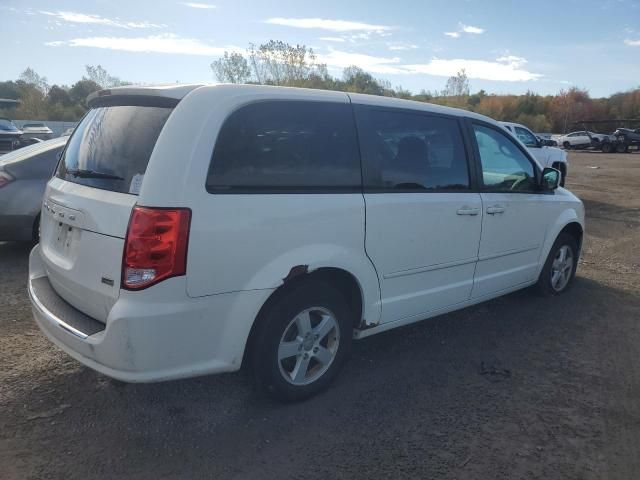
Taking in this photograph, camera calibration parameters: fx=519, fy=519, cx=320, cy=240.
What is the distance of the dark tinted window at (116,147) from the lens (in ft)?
8.87

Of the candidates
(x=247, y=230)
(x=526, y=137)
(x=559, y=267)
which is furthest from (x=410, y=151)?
(x=526, y=137)

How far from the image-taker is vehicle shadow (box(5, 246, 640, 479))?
105 inches

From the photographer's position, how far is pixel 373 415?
10.2 ft

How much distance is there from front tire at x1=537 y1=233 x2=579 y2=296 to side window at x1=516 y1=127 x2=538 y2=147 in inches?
361

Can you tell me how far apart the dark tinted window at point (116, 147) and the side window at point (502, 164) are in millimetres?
2638

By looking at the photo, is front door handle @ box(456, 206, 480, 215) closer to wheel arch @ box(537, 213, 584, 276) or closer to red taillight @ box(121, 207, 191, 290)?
wheel arch @ box(537, 213, 584, 276)

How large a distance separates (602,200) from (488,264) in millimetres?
11029

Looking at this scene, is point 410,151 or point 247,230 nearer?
point 247,230

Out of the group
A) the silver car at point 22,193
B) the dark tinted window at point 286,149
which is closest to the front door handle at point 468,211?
the dark tinted window at point 286,149

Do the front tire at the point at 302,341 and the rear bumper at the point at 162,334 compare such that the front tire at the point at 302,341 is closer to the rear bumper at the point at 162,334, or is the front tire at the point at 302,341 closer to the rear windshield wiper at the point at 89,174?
the rear bumper at the point at 162,334

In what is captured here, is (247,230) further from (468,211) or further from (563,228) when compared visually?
(563,228)

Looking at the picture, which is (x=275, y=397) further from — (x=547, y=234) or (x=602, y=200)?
(x=602, y=200)

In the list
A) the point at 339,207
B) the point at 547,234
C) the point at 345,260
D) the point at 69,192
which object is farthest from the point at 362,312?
the point at 547,234

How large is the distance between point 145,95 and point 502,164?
302 centimetres
